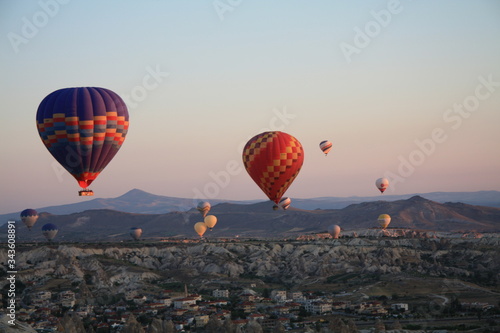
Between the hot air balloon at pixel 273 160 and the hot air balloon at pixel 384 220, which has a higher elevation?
the hot air balloon at pixel 273 160

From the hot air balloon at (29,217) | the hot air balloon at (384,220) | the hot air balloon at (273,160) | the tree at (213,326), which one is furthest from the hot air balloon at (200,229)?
the hot air balloon at (273,160)

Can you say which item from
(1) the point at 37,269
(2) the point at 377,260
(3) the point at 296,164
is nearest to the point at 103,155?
(3) the point at 296,164

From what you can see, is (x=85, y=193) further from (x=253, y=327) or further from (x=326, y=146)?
(x=326, y=146)

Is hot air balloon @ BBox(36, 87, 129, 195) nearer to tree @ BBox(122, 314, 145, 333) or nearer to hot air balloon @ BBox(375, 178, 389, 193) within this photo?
tree @ BBox(122, 314, 145, 333)

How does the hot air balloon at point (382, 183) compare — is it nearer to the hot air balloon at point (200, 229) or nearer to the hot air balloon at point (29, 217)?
the hot air balloon at point (200, 229)

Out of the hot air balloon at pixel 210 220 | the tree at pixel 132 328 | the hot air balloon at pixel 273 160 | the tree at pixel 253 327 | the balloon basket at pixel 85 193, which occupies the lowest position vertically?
the tree at pixel 253 327

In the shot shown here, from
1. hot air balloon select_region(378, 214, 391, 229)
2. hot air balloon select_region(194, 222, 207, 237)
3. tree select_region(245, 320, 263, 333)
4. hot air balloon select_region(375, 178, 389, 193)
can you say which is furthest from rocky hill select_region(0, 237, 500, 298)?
hot air balloon select_region(194, 222, 207, 237)
